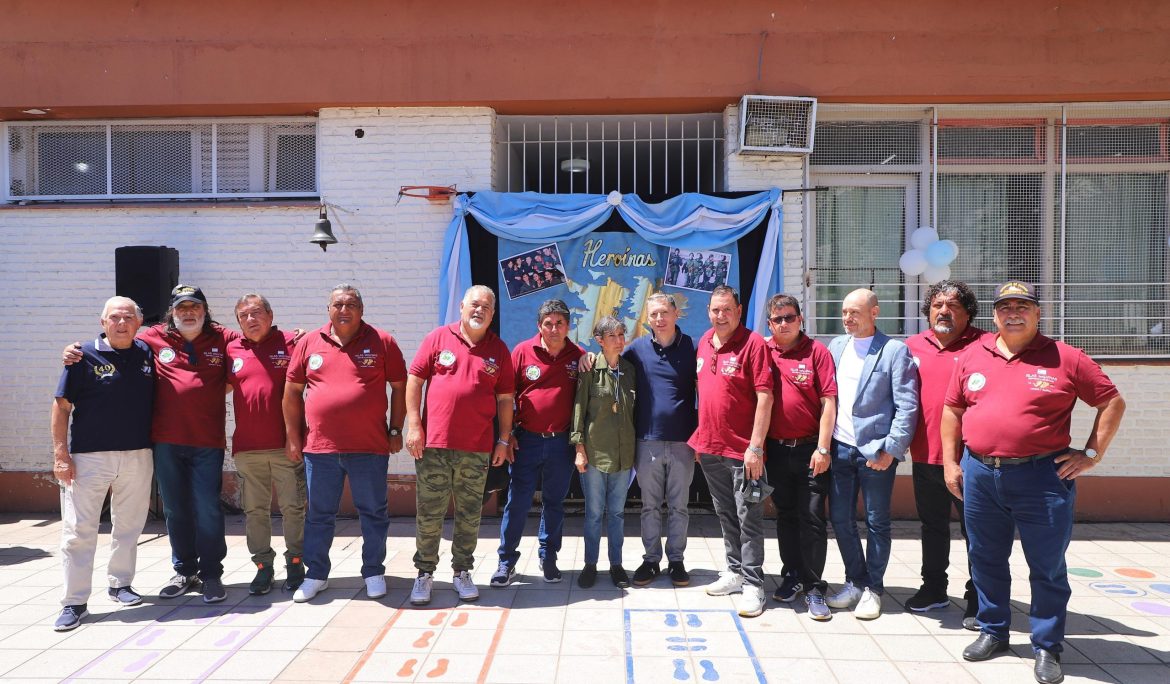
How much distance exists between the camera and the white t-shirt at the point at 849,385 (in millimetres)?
4434

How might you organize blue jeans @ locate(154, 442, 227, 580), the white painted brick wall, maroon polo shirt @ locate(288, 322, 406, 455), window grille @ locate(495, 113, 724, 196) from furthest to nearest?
window grille @ locate(495, 113, 724, 196)
the white painted brick wall
blue jeans @ locate(154, 442, 227, 580)
maroon polo shirt @ locate(288, 322, 406, 455)

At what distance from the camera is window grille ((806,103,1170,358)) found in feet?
22.1

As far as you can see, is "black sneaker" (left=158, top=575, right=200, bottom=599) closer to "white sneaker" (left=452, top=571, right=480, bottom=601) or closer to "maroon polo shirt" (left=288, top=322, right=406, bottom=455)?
"maroon polo shirt" (left=288, top=322, right=406, bottom=455)

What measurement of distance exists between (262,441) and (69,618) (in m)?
1.40

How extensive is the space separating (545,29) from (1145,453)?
6.40m

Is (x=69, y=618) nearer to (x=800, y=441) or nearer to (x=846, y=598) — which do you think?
(x=800, y=441)

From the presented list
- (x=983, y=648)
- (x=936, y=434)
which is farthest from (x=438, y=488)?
(x=983, y=648)

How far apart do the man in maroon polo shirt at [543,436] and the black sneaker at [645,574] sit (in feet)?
1.84

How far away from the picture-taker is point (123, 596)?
4.62m

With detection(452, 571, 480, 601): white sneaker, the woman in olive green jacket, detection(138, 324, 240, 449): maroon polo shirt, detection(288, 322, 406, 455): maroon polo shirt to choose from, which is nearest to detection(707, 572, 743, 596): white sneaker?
the woman in olive green jacket

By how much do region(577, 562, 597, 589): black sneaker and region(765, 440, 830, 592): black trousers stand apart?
1.25 metres

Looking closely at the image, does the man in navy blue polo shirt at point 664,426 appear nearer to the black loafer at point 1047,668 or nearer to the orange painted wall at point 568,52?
the black loafer at point 1047,668

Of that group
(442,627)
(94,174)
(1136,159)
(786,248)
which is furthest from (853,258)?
(94,174)

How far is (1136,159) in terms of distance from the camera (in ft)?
22.3
